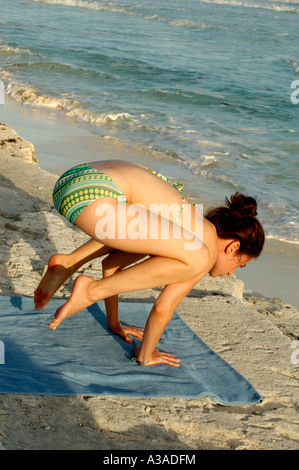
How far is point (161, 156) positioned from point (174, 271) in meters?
6.20

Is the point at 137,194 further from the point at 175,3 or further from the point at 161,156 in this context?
the point at 175,3

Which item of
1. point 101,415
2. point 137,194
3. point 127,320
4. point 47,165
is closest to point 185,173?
point 47,165

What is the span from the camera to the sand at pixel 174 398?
2572 mm

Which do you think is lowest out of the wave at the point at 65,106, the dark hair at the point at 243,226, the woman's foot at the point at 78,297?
the wave at the point at 65,106

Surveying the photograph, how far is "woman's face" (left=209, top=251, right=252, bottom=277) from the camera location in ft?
10.6

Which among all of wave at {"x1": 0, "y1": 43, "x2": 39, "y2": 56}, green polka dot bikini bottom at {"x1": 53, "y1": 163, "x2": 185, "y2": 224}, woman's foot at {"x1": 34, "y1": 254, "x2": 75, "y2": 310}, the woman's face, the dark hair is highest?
green polka dot bikini bottom at {"x1": 53, "y1": 163, "x2": 185, "y2": 224}

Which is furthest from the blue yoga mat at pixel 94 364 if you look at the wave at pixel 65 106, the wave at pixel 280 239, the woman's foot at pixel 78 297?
the wave at pixel 65 106

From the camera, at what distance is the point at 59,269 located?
11.3 feet

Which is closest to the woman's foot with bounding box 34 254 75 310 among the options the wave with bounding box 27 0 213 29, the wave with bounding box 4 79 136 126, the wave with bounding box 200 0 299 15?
the wave with bounding box 4 79 136 126

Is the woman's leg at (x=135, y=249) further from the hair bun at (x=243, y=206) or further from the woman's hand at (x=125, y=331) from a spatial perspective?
the woman's hand at (x=125, y=331)

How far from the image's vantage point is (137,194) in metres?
3.10

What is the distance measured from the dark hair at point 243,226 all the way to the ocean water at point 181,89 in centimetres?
344

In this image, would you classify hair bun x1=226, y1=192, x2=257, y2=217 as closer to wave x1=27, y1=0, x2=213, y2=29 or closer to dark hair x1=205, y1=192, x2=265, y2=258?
dark hair x1=205, y1=192, x2=265, y2=258

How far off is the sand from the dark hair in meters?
0.70
